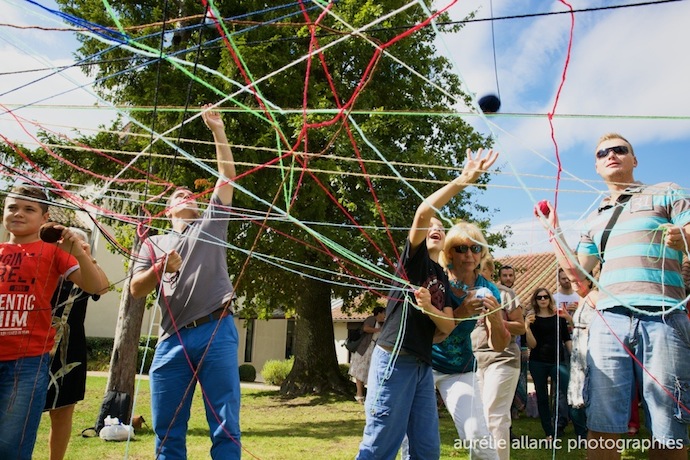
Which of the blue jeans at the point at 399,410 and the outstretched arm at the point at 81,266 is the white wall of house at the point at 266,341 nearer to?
the outstretched arm at the point at 81,266

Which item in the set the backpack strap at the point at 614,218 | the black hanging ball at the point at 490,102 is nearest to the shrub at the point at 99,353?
the black hanging ball at the point at 490,102

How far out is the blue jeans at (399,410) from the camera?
8.06 ft

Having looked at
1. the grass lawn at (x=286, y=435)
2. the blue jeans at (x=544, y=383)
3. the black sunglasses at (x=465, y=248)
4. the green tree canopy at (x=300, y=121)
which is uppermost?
the green tree canopy at (x=300, y=121)

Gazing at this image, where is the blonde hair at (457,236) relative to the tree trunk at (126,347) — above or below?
above

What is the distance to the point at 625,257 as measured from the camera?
2.43 meters

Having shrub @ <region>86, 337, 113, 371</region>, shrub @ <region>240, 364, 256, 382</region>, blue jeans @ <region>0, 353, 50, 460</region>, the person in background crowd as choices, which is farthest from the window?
blue jeans @ <region>0, 353, 50, 460</region>

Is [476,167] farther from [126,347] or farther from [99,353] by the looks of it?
[99,353]

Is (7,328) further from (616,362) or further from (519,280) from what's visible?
(519,280)

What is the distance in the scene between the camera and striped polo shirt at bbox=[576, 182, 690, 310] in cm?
232

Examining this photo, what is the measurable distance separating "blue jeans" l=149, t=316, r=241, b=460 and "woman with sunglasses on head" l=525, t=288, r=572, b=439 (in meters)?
3.62

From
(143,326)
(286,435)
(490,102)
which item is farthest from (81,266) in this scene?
(143,326)

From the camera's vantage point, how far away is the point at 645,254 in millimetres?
2363

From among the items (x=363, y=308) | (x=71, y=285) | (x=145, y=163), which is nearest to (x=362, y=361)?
(x=363, y=308)

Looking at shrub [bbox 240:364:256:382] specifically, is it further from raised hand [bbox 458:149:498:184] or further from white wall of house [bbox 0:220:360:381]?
raised hand [bbox 458:149:498:184]
